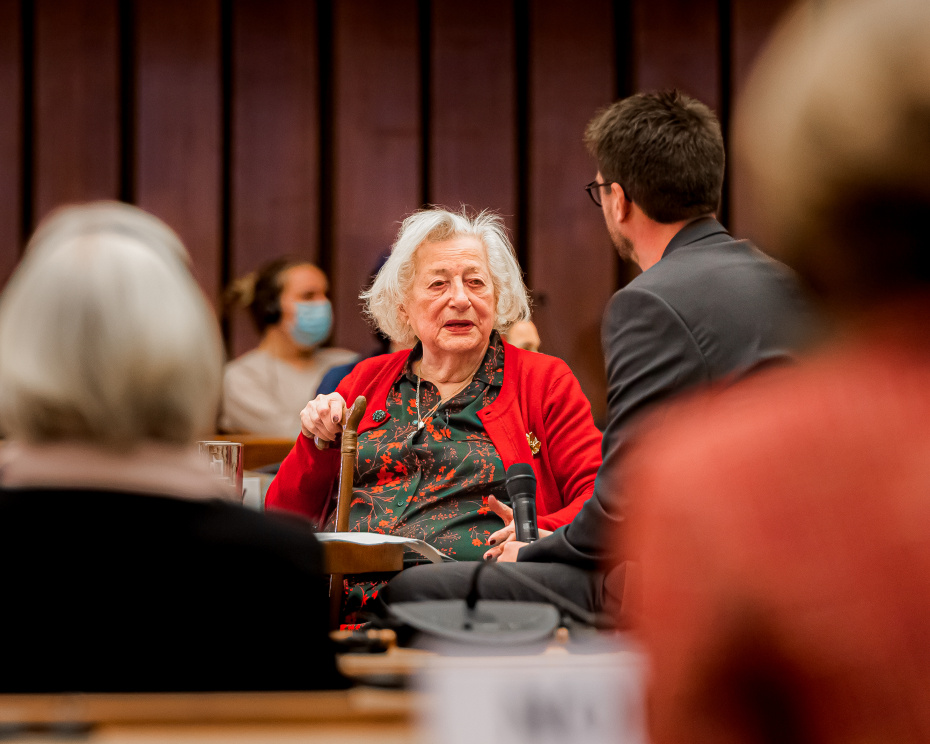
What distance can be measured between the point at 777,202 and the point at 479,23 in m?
4.76

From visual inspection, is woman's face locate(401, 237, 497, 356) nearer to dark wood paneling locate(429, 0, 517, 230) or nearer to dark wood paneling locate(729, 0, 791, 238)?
dark wood paneling locate(429, 0, 517, 230)

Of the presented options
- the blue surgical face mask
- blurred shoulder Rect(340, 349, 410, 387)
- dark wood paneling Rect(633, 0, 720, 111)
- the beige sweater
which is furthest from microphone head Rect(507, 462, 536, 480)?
dark wood paneling Rect(633, 0, 720, 111)

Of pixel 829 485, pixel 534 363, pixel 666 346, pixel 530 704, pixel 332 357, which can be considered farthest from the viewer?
pixel 332 357

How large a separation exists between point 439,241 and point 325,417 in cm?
67

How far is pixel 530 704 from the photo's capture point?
35.3 inches

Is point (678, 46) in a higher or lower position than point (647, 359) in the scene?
higher

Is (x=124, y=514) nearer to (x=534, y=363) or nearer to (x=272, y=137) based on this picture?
(x=534, y=363)

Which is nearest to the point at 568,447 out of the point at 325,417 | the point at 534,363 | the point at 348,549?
the point at 534,363

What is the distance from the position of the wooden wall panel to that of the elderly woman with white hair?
9.91 ft

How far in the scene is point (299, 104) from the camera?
5113 millimetres

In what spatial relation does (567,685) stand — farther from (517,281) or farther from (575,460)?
(517,281)

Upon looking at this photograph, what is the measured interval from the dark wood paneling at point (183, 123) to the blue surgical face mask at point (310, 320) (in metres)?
0.78

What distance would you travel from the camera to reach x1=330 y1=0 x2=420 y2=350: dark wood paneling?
16.6 ft

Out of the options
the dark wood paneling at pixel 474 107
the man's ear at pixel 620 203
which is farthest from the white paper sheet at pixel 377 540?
the dark wood paneling at pixel 474 107
